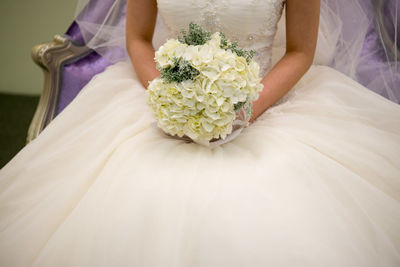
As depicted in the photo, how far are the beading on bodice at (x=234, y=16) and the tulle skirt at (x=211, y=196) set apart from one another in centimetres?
30

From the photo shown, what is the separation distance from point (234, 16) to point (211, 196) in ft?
1.94

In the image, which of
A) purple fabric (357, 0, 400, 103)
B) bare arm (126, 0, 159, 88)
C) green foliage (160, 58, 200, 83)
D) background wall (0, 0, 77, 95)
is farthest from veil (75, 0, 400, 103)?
background wall (0, 0, 77, 95)

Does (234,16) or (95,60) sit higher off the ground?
(234,16)

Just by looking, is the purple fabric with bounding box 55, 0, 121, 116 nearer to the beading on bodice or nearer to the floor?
the beading on bodice

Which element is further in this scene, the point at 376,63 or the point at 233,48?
the point at 376,63

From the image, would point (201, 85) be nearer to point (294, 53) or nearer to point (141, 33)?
point (294, 53)

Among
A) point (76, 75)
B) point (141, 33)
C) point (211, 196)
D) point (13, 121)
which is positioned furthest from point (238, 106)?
point (13, 121)

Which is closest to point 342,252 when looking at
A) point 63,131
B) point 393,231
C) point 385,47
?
point 393,231

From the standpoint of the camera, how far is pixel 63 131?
0.96 meters

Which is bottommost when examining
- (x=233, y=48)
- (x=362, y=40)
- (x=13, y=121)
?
(x=13, y=121)

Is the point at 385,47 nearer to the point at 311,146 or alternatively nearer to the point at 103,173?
the point at 311,146

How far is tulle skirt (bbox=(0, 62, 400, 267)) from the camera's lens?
61 cm

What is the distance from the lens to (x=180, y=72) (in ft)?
2.21

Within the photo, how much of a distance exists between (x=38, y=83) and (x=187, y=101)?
2.57 metres
